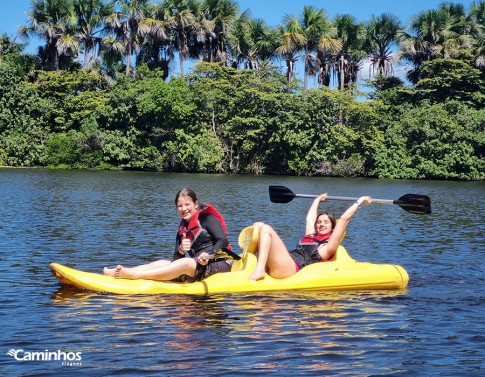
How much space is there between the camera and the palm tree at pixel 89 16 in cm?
5400

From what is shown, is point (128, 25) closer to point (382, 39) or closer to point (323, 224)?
point (382, 39)

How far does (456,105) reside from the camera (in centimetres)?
5031

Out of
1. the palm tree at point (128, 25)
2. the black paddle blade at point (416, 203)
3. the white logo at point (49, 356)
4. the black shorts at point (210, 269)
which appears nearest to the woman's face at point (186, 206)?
the black shorts at point (210, 269)

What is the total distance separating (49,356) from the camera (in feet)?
20.9

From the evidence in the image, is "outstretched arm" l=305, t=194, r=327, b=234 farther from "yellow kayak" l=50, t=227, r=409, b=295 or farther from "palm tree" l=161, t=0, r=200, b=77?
"palm tree" l=161, t=0, r=200, b=77

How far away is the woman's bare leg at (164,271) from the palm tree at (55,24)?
153ft

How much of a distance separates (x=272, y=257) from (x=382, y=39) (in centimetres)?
5069

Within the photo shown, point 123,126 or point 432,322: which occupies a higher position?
point 123,126

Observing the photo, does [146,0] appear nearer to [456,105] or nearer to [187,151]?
[187,151]

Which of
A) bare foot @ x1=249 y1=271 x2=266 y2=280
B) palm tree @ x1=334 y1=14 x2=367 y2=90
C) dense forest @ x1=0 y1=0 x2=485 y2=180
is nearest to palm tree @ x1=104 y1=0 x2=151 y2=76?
dense forest @ x1=0 y1=0 x2=485 y2=180

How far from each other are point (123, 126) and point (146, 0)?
991 cm

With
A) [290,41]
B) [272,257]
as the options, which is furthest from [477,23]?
[272,257]

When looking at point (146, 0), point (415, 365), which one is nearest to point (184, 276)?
point (415, 365)

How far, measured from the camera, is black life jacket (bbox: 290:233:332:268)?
9688 mm
